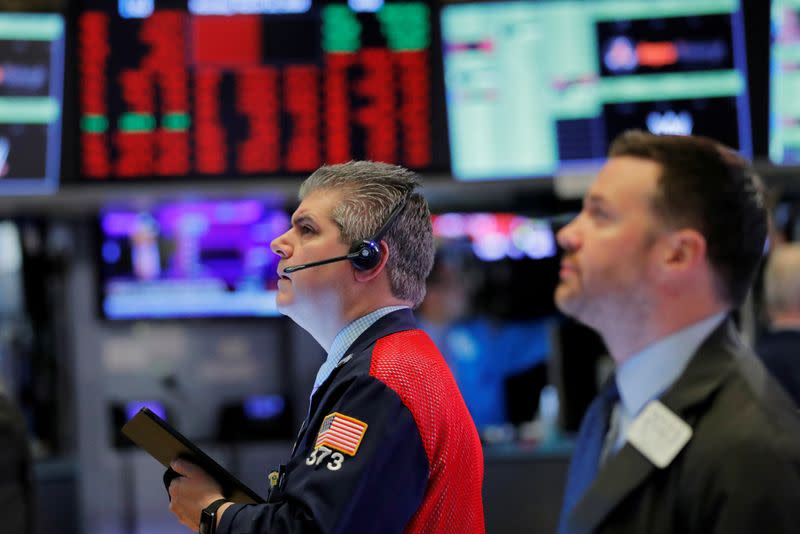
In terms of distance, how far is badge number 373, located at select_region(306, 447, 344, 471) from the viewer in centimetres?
136

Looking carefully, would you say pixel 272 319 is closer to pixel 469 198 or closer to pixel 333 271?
pixel 469 198

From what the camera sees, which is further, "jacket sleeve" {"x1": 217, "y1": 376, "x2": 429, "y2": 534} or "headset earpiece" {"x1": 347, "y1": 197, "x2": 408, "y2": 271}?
"headset earpiece" {"x1": 347, "y1": 197, "x2": 408, "y2": 271}

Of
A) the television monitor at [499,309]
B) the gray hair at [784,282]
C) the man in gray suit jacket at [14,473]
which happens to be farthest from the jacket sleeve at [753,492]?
the television monitor at [499,309]

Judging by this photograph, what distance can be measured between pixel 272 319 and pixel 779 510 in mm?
3771

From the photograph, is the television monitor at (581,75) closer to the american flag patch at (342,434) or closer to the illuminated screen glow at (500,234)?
the illuminated screen glow at (500,234)

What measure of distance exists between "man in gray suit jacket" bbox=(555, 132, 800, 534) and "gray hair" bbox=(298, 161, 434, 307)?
0.94 ft

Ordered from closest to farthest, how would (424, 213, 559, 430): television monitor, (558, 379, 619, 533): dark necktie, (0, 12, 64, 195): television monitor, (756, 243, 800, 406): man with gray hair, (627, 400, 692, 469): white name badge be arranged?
(627, 400, 692, 469): white name badge, (558, 379, 619, 533): dark necktie, (756, 243, 800, 406): man with gray hair, (0, 12, 64, 195): television monitor, (424, 213, 559, 430): television monitor

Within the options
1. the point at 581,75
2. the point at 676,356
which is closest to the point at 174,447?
the point at 676,356

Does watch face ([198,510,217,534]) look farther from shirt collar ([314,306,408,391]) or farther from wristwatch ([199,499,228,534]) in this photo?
shirt collar ([314,306,408,391])

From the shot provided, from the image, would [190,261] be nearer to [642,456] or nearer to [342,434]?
[342,434]

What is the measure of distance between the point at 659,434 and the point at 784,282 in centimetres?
205

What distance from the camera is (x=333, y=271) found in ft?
5.22

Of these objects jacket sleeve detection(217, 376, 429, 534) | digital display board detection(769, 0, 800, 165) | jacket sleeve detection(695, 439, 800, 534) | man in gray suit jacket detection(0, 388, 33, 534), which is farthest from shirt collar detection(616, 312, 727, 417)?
digital display board detection(769, 0, 800, 165)

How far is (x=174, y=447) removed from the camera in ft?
4.92
